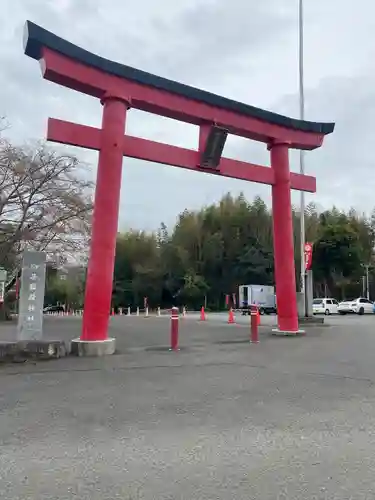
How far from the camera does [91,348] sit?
10938 millimetres

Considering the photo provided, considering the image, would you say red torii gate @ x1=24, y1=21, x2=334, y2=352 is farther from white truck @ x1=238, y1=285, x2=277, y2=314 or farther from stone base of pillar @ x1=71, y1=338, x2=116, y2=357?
white truck @ x1=238, y1=285, x2=277, y2=314

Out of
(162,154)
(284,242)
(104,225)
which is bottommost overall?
(104,225)

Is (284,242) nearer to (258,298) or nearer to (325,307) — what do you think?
(325,307)

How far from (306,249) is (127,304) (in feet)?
122

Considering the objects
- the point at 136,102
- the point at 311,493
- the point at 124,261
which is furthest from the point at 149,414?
the point at 124,261

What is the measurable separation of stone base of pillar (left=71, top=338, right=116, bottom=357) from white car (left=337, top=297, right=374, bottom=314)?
28.3 meters

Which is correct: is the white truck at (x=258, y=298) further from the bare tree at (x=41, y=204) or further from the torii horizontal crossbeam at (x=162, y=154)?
the torii horizontal crossbeam at (x=162, y=154)

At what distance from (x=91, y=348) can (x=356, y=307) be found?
94.2 ft

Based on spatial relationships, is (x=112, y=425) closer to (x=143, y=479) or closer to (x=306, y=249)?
(x=143, y=479)

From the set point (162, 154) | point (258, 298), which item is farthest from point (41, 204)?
point (258, 298)

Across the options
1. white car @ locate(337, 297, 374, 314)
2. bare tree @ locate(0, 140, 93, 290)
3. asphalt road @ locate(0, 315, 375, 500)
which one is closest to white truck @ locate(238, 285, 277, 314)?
white car @ locate(337, 297, 374, 314)

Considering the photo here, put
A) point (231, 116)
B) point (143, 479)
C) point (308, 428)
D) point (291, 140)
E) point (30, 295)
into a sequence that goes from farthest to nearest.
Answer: point (291, 140)
point (231, 116)
point (30, 295)
point (308, 428)
point (143, 479)

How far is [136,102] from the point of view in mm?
12016

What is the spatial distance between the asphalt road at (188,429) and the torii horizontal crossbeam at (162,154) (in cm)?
490
